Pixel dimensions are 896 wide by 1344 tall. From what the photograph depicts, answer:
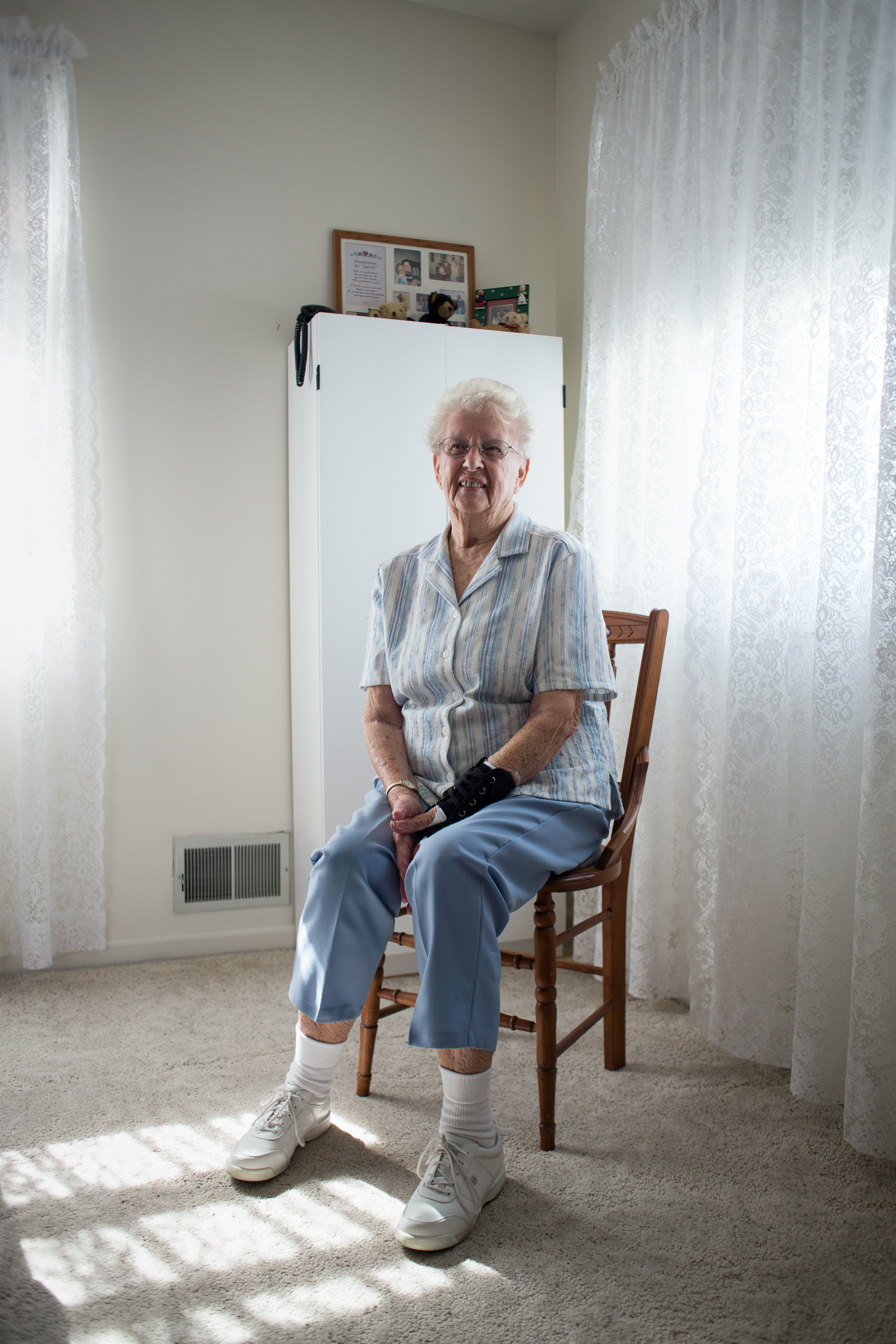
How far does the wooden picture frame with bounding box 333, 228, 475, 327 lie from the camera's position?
2770 millimetres

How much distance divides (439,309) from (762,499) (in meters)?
1.22

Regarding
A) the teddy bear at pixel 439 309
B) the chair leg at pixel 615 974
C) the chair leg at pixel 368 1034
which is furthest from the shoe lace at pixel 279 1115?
the teddy bear at pixel 439 309

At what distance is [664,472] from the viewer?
229 cm

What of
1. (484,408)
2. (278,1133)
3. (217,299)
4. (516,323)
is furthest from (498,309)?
(278,1133)

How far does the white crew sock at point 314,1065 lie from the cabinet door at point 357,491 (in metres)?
0.80

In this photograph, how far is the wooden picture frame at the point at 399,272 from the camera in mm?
2770

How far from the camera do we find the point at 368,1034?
1841 mm

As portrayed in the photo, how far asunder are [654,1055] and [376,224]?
233cm

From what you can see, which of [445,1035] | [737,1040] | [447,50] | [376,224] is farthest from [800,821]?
[447,50]

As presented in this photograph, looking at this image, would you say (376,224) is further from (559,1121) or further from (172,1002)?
(559,1121)

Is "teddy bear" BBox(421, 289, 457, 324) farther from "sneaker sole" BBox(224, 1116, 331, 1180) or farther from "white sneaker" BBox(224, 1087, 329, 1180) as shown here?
"sneaker sole" BBox(224, 1116, 331, 1180)

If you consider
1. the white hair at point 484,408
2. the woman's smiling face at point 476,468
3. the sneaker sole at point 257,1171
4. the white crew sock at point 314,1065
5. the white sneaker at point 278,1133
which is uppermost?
the white hair at point 484,408

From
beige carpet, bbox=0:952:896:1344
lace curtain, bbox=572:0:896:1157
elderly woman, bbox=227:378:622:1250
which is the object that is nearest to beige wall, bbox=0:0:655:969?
lace curtain, bbox=572:0:896:1157

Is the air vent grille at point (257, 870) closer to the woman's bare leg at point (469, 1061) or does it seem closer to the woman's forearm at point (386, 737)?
the woman's forearm at point (386, 737)
